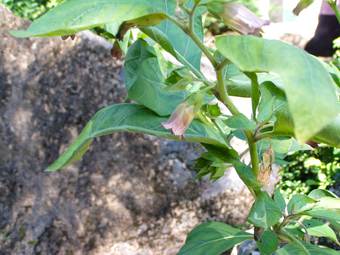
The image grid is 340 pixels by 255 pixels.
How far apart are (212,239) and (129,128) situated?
358mm

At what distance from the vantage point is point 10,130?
2844mm

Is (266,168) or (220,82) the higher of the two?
(220,82)

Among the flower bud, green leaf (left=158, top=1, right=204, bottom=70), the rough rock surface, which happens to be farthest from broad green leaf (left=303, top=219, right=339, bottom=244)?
the rough rock surface

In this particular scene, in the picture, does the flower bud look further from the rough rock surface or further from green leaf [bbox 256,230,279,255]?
the rough rock surface

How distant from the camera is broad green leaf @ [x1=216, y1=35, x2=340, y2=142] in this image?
0.59m

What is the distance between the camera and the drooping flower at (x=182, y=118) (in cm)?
85

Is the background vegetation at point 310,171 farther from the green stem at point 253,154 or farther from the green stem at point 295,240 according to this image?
the green stem at point 253,154

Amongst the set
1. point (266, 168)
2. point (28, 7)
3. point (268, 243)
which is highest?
point (266, 168)

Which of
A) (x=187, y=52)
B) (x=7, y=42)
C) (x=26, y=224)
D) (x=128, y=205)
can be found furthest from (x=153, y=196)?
(x=187, y=52)

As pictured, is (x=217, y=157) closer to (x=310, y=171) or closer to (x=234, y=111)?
(x=234, y=111)

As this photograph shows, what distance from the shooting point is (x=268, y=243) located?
3.44 ft

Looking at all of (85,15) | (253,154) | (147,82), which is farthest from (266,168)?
(85,15)

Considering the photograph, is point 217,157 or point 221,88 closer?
point 221,88

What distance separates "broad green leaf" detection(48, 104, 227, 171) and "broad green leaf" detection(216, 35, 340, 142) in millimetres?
289
